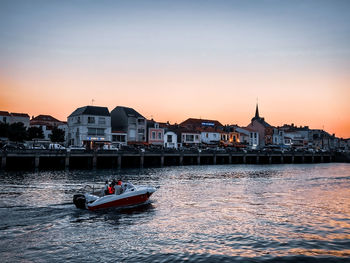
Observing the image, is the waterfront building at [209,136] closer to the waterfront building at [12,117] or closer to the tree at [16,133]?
the tree at [16,133]

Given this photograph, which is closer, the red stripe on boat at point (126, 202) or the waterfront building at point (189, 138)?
the red stripe on boat at point (126, 202)

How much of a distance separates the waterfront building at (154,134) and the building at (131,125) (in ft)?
6.07

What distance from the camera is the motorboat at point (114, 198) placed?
2422cm

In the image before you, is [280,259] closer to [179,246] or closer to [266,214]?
[179,246]

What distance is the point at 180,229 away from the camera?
1988cm

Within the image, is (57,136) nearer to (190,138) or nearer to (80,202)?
(190,138)

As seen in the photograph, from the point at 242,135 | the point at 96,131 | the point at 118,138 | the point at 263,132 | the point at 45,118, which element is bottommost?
the point at 118,138

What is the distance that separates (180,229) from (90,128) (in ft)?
230

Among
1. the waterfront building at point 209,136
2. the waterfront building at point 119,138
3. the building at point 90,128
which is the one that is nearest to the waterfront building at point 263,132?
the waterfront building at point 209,136

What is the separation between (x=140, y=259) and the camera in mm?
15070

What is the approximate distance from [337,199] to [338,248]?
1594 cm

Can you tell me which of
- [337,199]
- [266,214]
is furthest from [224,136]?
[266,214]

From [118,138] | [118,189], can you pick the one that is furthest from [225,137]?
[118,189]

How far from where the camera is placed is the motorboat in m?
24.2
